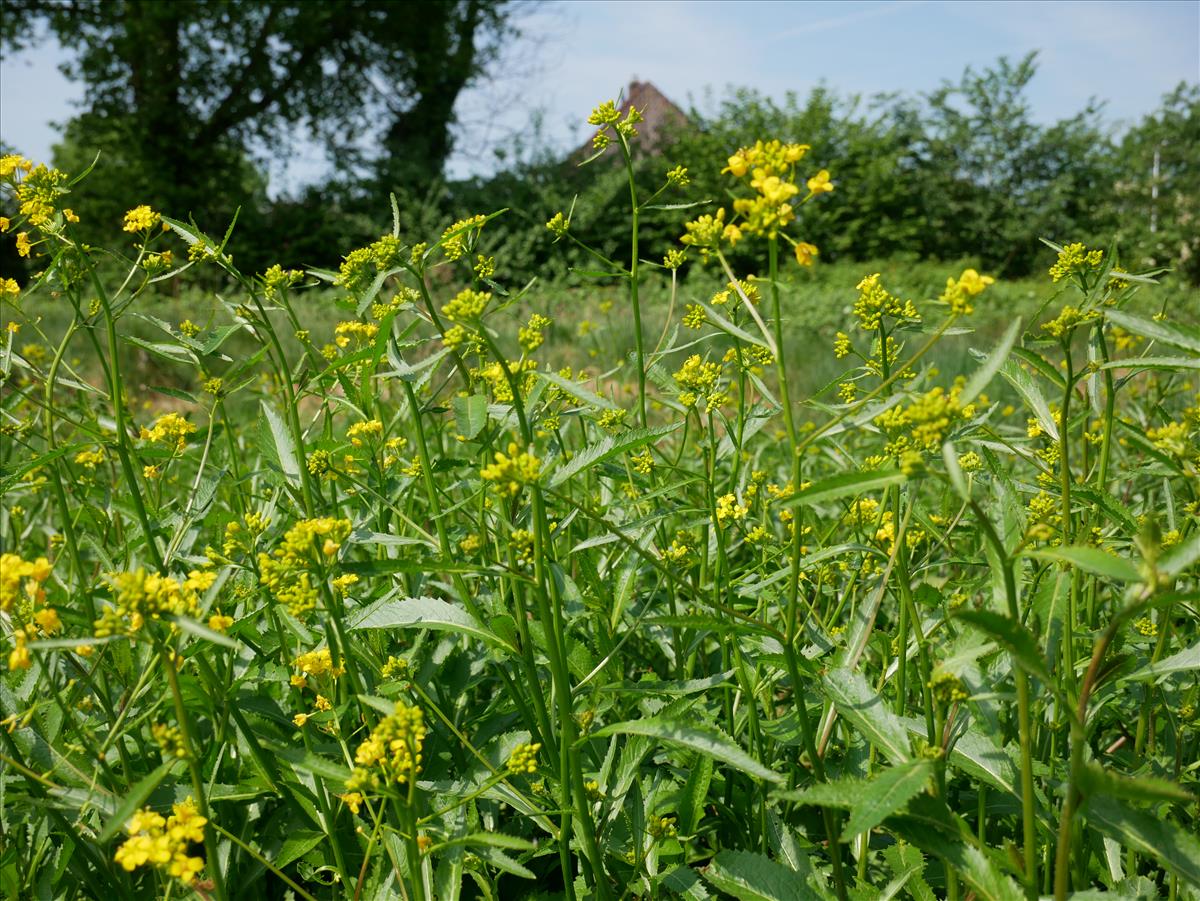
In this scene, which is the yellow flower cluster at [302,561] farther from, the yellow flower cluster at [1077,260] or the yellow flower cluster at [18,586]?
the yellow flower cluster at [1077,260]

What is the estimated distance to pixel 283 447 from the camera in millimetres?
1524

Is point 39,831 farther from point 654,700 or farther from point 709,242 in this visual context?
point 709,242

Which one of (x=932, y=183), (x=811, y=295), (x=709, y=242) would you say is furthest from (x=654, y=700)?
(x=932, y=183)

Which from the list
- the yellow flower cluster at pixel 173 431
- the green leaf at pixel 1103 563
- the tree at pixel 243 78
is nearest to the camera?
the green leaf at pixel 1103 563

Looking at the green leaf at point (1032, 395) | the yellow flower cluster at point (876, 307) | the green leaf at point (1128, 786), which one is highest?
the yellow flower cluster at point (876, 307)

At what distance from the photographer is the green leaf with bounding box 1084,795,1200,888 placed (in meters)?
0.94

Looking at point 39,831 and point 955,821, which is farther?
point 39,831

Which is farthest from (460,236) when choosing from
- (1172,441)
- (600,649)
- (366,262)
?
(1172,441)

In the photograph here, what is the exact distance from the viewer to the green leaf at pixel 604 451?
1.15 meters

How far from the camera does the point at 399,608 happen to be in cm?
126

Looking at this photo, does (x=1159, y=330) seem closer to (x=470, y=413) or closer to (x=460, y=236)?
(x=470, y=413)

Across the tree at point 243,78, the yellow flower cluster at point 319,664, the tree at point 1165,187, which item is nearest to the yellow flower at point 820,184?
the yellow flower cluster at point 319,664

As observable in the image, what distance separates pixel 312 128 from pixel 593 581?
17275mm

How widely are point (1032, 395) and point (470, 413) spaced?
2.74 feet
